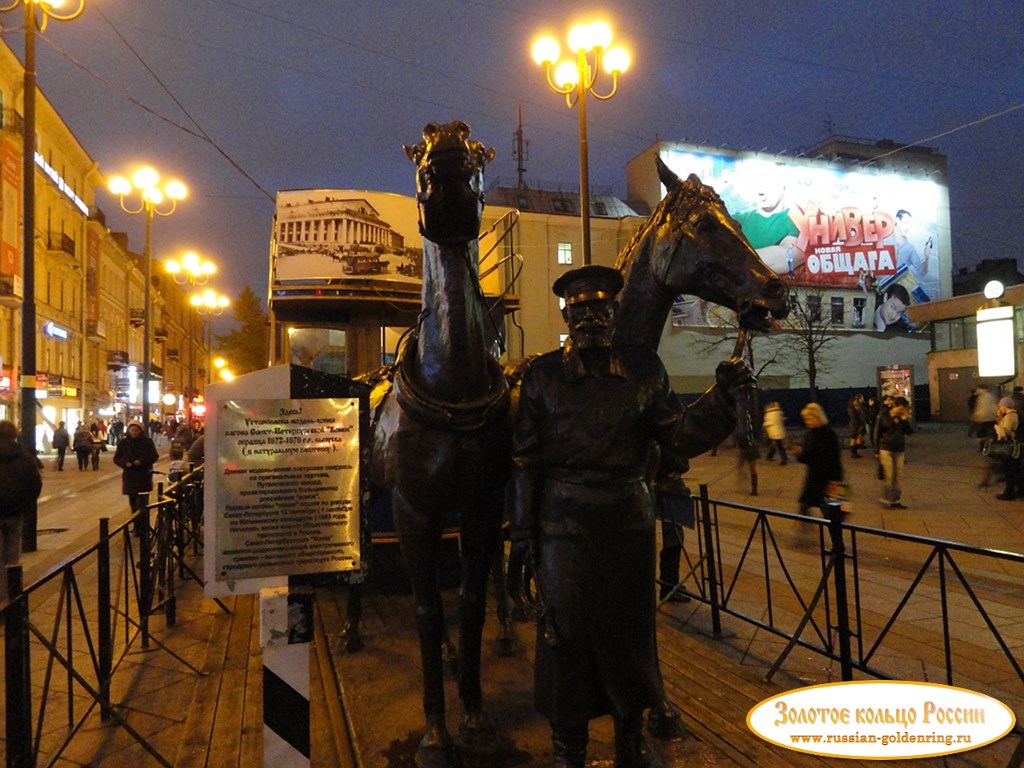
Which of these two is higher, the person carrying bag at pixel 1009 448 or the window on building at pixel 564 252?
the window on building at pixel 564 252

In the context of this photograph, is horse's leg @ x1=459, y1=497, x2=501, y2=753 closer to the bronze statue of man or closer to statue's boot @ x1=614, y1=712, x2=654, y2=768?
the bronze statue of man

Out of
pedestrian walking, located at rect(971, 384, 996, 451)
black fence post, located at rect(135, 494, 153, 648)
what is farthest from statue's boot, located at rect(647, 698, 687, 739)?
pedestrian walking, located at rect(971, 384, 996, 451)

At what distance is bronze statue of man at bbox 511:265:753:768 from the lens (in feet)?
9.03

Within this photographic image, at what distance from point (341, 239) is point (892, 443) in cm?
941

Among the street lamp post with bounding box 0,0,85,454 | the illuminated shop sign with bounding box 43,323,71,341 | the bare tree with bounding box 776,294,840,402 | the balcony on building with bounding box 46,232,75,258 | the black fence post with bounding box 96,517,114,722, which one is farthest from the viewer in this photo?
the balcony on building with bounding box 46,232,75,258

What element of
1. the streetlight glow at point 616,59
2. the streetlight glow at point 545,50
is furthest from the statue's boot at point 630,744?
the streetlight glow at point 545,50

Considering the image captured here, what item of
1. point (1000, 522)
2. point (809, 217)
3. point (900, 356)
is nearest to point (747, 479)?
point (1000, 522)

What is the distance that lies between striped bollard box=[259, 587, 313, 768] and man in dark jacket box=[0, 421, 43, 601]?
209 inches

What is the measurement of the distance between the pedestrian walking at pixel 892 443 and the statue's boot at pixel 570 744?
10.4 meters

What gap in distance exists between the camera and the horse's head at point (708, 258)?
296cm

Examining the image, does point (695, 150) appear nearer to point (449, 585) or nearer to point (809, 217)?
point (809, 217)

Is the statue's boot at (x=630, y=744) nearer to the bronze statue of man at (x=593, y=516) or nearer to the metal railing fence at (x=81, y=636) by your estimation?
the bronze statue of man at (x=593, y=516)

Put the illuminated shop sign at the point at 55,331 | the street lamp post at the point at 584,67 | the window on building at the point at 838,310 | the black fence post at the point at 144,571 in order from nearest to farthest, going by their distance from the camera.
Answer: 1. the black fence post at the point at 144,571
2. the street lamp post at the point at 584,67
3. the illuminated shop sign at the point at 55,331
4. the window on building at the point at 838,310

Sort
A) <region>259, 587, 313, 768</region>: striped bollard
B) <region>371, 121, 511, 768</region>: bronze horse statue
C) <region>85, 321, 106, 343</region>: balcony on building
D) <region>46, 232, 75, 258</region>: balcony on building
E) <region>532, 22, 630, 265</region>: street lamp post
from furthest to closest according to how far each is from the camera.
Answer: <region>85, 321, 106, 343</region>: balcony on building, <region>46, 232, 75, 258</region>: balcony on building, <region>532, 22, 630, 265</region>: street lamp post, <region>371, 121, 511, 768</region>: bronze horse statue, <region>259, 587, 313, 768</region>: striped bollard
